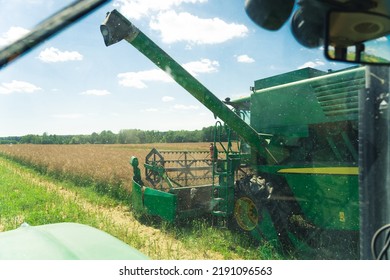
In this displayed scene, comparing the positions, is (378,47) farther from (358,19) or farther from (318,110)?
(318,110)

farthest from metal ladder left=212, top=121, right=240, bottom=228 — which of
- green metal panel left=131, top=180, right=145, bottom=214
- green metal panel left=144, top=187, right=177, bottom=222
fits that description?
green metal panel left=131, top=180, right=145, bottom=214

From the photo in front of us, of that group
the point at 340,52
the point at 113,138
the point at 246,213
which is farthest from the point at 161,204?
the point at 113,138

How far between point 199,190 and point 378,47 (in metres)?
4.55

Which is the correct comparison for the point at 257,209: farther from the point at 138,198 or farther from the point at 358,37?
the point at 358,37

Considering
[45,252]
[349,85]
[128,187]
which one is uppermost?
[349,85]

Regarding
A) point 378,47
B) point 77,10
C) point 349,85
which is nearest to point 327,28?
point 378,47

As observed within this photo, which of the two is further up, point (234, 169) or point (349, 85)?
point (349, 85)

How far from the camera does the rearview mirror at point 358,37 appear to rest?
1.12 meters

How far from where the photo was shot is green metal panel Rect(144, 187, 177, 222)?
16.5 feet

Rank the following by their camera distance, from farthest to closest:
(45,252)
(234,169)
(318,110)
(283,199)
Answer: (234,169) < (283,199) < (318,110) < (45,252)

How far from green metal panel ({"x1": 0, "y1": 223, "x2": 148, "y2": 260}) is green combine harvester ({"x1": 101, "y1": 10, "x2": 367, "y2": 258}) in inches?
107

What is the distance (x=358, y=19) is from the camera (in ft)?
3.70

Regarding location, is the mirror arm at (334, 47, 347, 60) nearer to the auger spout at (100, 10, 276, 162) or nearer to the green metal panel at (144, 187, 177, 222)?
the auger spout at (100, 10, 276, 162)
